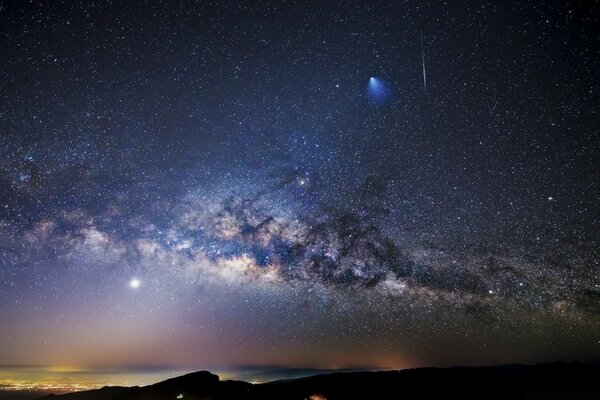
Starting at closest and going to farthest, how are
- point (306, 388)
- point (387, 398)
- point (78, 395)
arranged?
point (387, 398)
point (306, 388)
point (78, 395)

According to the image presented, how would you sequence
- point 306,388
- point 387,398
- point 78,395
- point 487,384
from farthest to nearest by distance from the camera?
point 78,395 < point 306,388 < point 487,384 < point 387,398

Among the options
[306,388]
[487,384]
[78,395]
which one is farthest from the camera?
[78,395]

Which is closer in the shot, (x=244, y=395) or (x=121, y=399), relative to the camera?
(x=244, y=395)

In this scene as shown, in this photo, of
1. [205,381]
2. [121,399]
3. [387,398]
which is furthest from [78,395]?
[387,398]

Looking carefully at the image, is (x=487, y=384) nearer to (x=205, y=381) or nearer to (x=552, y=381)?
(x=552, y=381)

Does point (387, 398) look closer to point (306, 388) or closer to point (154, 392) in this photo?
point (306, 388)

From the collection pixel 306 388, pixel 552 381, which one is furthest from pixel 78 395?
pixel 552 381
